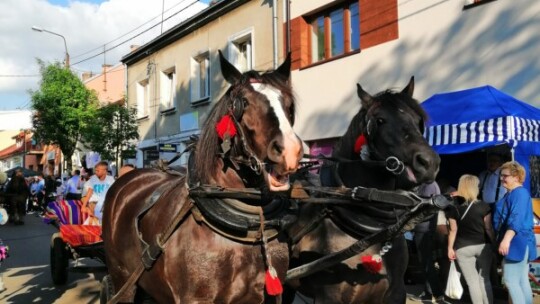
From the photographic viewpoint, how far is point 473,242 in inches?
227

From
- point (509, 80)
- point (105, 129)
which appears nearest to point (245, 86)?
point (509, 80)

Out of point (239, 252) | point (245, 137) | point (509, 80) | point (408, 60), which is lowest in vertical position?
point (239, 252)

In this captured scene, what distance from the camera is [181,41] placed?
1784 centimetres

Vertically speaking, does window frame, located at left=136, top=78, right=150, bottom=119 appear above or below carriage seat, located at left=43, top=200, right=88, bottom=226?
above

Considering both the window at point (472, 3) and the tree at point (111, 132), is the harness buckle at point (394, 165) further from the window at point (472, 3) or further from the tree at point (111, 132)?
the tree at point (111, 132)

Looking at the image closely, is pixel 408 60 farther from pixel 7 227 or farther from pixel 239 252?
pixel 7 227

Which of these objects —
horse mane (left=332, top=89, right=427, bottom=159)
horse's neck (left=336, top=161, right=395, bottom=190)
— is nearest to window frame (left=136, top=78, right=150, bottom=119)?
horse mane (left=332, top=89, right=427, bottom=159)

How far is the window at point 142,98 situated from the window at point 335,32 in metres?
9.93

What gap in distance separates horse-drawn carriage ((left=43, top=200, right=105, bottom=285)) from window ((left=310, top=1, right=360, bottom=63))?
745cm

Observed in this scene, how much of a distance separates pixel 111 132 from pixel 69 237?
11384 mm

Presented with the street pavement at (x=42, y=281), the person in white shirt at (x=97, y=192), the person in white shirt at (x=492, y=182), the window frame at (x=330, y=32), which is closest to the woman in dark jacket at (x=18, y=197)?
the street pavement at (x=42, y=281)

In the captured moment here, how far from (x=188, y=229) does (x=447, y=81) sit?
788cm

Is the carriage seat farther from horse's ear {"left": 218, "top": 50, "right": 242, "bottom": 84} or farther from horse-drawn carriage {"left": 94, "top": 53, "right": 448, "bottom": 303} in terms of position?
horse's ear {"left": 218, "top": 50, "right": 242, "bottom": 84}

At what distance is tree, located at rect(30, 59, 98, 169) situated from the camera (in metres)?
23.0
